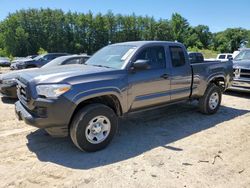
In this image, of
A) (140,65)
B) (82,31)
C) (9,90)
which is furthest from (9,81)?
(82,31)

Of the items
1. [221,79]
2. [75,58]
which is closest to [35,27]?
[75,58]

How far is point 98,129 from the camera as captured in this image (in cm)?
462

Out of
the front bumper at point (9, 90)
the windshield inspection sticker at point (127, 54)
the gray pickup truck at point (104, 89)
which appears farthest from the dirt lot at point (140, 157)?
the front bumper at point (9, 90)

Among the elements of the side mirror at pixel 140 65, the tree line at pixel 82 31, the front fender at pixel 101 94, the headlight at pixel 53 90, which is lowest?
Result: the front fender at pixel 101 94

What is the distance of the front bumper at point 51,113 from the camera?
13.4ft

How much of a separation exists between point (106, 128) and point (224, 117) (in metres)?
3.62

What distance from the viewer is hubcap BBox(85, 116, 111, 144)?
4511mm

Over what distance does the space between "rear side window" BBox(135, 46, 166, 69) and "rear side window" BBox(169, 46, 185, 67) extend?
293 millimetres

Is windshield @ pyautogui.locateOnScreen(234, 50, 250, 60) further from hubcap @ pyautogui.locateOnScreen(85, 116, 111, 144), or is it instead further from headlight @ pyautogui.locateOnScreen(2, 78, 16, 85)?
headlight @ pyautogui.locateOnScreen(2, 78, 16, 85)

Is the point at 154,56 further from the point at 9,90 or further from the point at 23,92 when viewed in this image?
the point at 9,90

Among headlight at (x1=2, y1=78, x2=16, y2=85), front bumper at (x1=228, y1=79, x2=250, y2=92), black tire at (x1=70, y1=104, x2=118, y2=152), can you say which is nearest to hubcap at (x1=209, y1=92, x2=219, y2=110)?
front bumper at (x1=228, y1=79, x2=250, y2=92)

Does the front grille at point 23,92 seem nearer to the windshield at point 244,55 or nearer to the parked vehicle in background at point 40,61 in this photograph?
the windshield at point 244,55

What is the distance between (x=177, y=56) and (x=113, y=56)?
1581mm

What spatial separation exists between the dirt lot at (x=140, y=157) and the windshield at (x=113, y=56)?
1.47 meters
